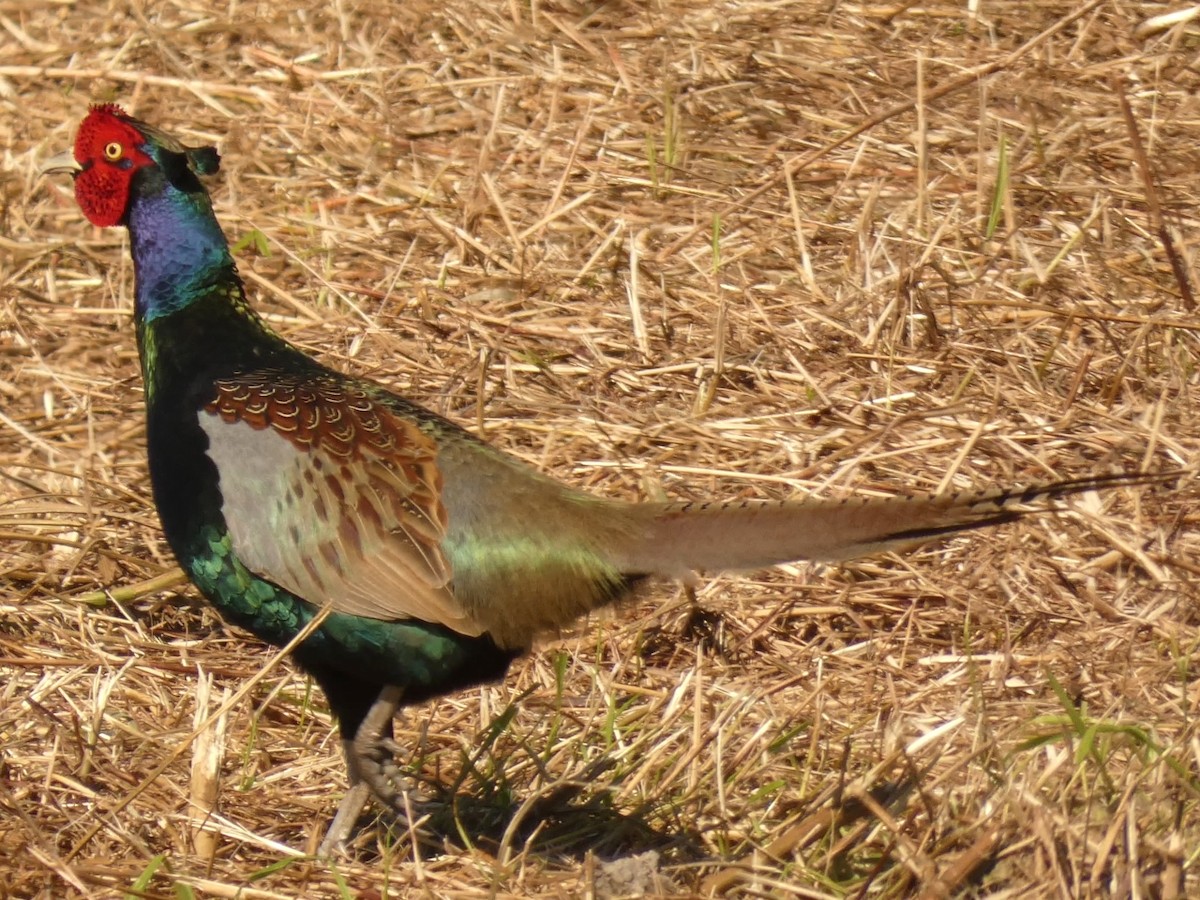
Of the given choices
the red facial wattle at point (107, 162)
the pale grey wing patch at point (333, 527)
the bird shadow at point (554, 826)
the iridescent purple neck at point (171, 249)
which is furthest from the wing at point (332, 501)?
the red facial wattle at point (107, 162)

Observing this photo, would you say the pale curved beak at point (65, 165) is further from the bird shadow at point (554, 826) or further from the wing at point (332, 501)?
the bird shadow at point (554, 826)

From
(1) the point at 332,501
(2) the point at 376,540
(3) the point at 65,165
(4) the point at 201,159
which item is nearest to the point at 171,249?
(4) the point at 201,159

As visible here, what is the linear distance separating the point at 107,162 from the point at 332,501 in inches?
41.0

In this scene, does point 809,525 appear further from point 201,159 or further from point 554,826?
point 201,159

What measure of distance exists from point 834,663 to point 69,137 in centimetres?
360

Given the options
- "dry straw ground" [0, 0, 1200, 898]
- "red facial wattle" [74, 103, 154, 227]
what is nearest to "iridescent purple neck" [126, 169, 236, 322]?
"red facial wattle" [74, 103, 154, 227]

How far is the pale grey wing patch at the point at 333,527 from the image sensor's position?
349cm

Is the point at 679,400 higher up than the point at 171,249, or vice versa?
the point at 171,249

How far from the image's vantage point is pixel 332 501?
358 cm

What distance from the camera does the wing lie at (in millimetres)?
3500

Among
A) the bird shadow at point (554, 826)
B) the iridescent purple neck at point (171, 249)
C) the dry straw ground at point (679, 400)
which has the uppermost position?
the iridescent purple neck at point (171, 249)

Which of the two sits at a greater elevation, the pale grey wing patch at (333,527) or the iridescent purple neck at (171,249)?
the iridescent purple neck at (171,249)

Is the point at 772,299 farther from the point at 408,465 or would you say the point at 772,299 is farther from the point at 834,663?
the point at 408,465

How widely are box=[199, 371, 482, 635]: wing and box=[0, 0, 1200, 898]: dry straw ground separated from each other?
0.29 m
